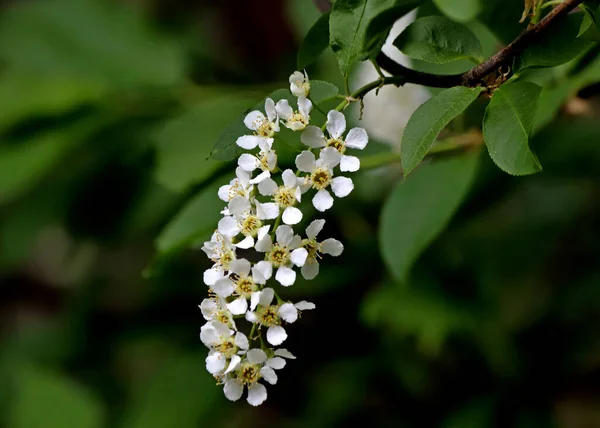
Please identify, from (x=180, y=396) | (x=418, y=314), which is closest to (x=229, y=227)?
(x=418, y=314)

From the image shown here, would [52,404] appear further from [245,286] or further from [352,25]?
[352,25]

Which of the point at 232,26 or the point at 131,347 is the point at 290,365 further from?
the point at 232,26

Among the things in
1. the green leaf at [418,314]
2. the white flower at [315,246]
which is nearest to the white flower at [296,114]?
the white flower at [315,246]

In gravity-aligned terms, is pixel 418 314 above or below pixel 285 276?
below

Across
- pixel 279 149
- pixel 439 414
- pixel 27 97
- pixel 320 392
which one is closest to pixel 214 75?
pixel 27 97

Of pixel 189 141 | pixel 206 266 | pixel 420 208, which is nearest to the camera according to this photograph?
pixel 420 208

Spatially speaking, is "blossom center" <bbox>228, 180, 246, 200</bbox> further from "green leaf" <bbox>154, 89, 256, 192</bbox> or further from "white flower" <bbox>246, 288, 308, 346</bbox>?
"green leaf" <bbox>154, 89, 256, 192</bbox>

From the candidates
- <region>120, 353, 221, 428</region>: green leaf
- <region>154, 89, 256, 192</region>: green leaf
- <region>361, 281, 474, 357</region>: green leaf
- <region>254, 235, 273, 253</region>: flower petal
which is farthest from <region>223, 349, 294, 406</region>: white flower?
<region>120, 353, 221, 428</region>: green leaf
